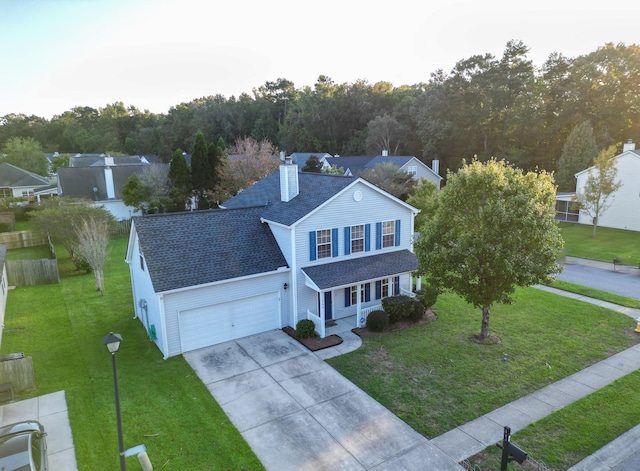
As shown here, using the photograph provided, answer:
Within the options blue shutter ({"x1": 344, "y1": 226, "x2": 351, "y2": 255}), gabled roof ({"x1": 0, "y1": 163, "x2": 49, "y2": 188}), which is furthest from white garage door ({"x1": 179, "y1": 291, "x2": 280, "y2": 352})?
gabled roof ({"x1": 0, "y1": 163, "x2": 49, "y2": 188})

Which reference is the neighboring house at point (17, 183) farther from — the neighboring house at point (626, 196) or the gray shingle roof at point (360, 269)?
the neighboring house at point (626, 196)

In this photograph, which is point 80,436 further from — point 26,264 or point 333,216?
point 26,264

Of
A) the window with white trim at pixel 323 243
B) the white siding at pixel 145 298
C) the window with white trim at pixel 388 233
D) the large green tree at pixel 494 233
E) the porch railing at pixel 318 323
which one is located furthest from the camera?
the window with white trim at pixel 388 233

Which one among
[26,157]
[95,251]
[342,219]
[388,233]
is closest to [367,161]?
[388,233]

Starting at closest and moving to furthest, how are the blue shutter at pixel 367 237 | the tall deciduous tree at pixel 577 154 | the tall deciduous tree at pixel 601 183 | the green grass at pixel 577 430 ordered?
1. the green grass at pixel 577 430
2. the blue shutter at pixel 367 237
3. the tall deciduous tree at pixel 601 183
4. the tall deciduous tree at pixel 577 154

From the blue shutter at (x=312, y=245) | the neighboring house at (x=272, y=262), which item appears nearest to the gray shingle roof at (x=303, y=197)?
the neighboring house at (x=272, y=262)

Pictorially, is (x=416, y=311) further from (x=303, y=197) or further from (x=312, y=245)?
(x=303, y=197)
